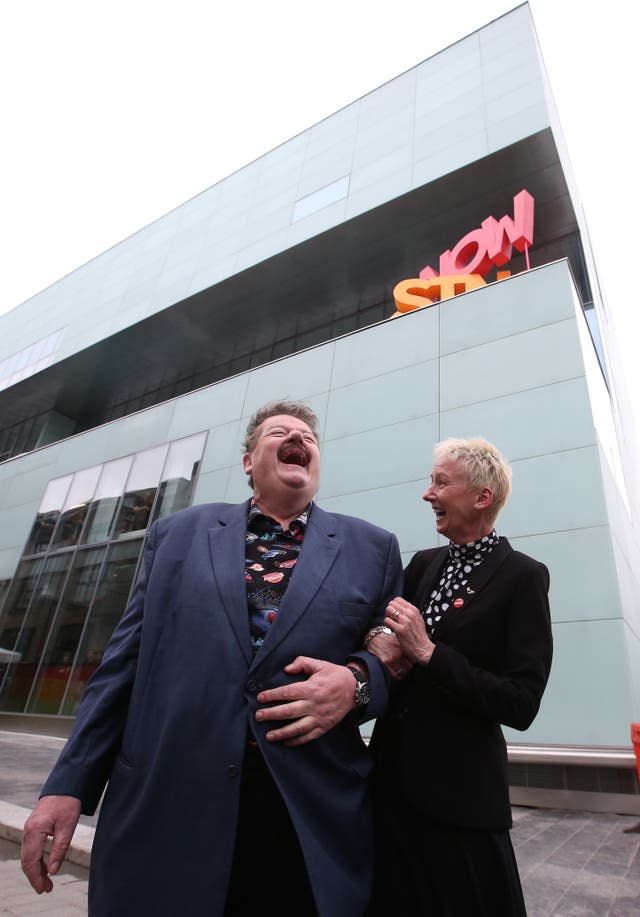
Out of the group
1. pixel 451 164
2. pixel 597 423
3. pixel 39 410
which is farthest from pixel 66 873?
pixel 39 410

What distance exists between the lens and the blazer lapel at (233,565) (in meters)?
1.47

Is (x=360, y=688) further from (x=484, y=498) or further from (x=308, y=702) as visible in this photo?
(x=484, y=498)

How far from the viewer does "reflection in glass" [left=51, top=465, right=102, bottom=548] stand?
1358 centimetres

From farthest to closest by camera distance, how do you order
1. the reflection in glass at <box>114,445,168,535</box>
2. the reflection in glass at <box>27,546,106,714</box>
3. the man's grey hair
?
the reflection in glass at <box>114,445,168,535</box>, the reflection in glass at <box>27,546,106,714</box>, the man's grey hair

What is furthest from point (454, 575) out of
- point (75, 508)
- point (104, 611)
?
point (75, 508)

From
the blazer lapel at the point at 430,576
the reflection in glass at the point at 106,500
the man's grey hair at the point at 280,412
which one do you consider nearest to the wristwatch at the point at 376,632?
the blazer lapel at the point at 430,576

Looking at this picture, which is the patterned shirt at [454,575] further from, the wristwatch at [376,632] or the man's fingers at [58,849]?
the man's fingers at [58,849]

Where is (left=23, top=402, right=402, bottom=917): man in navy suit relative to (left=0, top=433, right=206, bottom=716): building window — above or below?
below

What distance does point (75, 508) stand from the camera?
13953mm

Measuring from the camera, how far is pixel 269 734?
51.9 inches

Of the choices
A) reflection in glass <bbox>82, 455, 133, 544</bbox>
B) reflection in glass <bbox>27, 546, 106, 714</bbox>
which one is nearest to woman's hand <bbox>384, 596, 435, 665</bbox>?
reflection in glass <bbox>27, 546, 106, 714</bbox>

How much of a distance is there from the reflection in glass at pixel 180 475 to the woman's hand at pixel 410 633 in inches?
415

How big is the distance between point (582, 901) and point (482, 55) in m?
17.6

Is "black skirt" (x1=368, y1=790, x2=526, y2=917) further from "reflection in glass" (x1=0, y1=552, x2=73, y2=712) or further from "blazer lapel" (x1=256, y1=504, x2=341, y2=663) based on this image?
"reflection in glass" (x1=0, y1=552, x2=73, y2=712)
